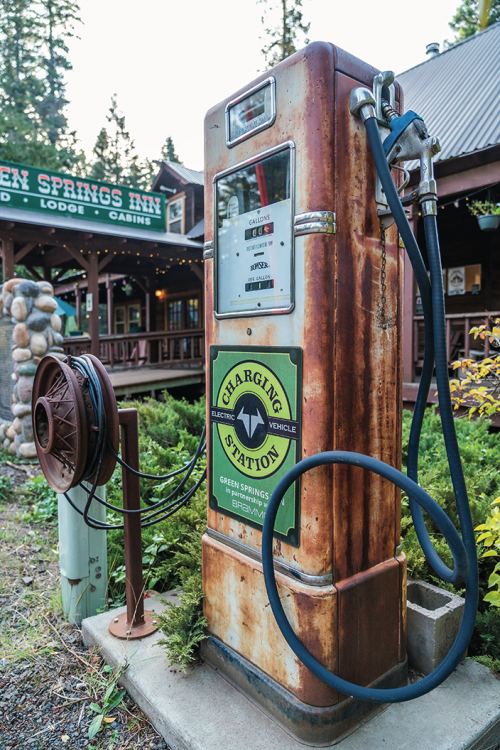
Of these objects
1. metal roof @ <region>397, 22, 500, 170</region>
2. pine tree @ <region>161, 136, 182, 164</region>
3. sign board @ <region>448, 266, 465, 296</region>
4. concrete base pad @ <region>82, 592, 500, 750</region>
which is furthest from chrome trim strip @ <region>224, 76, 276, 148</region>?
pine tree @ <region>161, 136, 182, 164</region>

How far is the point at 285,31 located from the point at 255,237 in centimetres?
1871

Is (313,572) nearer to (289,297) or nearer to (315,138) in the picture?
(289,297)

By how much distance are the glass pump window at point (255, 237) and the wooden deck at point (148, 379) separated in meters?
7.76

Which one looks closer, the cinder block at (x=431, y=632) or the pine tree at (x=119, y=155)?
the cinder block at (x=431, y=632)

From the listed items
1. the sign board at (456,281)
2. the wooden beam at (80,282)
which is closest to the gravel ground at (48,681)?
the sign board at (456,281)

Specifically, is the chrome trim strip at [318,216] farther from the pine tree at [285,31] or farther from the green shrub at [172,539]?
the pine tree at [285,31]

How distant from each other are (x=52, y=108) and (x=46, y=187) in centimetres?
2272

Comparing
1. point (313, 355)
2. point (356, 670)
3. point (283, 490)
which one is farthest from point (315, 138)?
point (356, 670)

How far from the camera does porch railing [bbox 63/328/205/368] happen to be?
1071cm

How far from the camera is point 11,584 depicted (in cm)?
316

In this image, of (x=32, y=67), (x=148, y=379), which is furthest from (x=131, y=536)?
(x=32, y=67)

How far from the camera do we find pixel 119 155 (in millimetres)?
36812

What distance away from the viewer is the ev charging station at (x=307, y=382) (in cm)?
157

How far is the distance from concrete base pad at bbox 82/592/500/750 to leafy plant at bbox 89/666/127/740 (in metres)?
0.04
